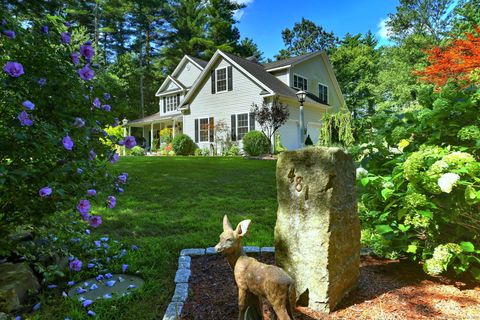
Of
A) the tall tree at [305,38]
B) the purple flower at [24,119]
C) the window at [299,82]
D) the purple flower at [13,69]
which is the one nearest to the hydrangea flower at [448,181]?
the purple flower at [24,119]

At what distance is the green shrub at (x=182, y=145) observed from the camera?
19203 mm

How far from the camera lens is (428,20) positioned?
1204 inches

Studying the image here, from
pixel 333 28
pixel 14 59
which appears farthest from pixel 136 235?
pixel 333 28

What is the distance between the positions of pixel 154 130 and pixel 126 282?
2629 centimetres

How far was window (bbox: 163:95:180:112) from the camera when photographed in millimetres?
24922

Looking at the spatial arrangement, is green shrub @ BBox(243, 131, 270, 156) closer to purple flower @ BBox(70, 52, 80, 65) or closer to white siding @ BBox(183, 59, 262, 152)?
white siding @ BBox(183, 59, 262, 152)

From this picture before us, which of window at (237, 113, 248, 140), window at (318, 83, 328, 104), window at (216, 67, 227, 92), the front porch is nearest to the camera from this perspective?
window at (237, 113, 248, 140)

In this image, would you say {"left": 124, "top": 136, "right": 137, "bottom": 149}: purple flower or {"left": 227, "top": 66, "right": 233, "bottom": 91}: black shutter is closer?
{"left": 124, "top": 136, "right": 137, "bottom": 149}: purple flower

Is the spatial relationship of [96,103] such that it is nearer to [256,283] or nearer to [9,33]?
[9,33]

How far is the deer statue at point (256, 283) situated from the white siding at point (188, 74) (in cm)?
2316

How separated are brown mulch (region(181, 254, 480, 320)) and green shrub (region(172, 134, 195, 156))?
16.2m

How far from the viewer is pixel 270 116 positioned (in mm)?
16031

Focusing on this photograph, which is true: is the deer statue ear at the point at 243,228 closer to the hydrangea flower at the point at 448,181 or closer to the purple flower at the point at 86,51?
the hydrangea flower at the point at 448,181

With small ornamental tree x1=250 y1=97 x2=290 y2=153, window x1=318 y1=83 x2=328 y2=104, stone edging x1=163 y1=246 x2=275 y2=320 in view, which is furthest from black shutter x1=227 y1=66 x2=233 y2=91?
stone edging x1=163 y1=246 x2=275 y2=320
